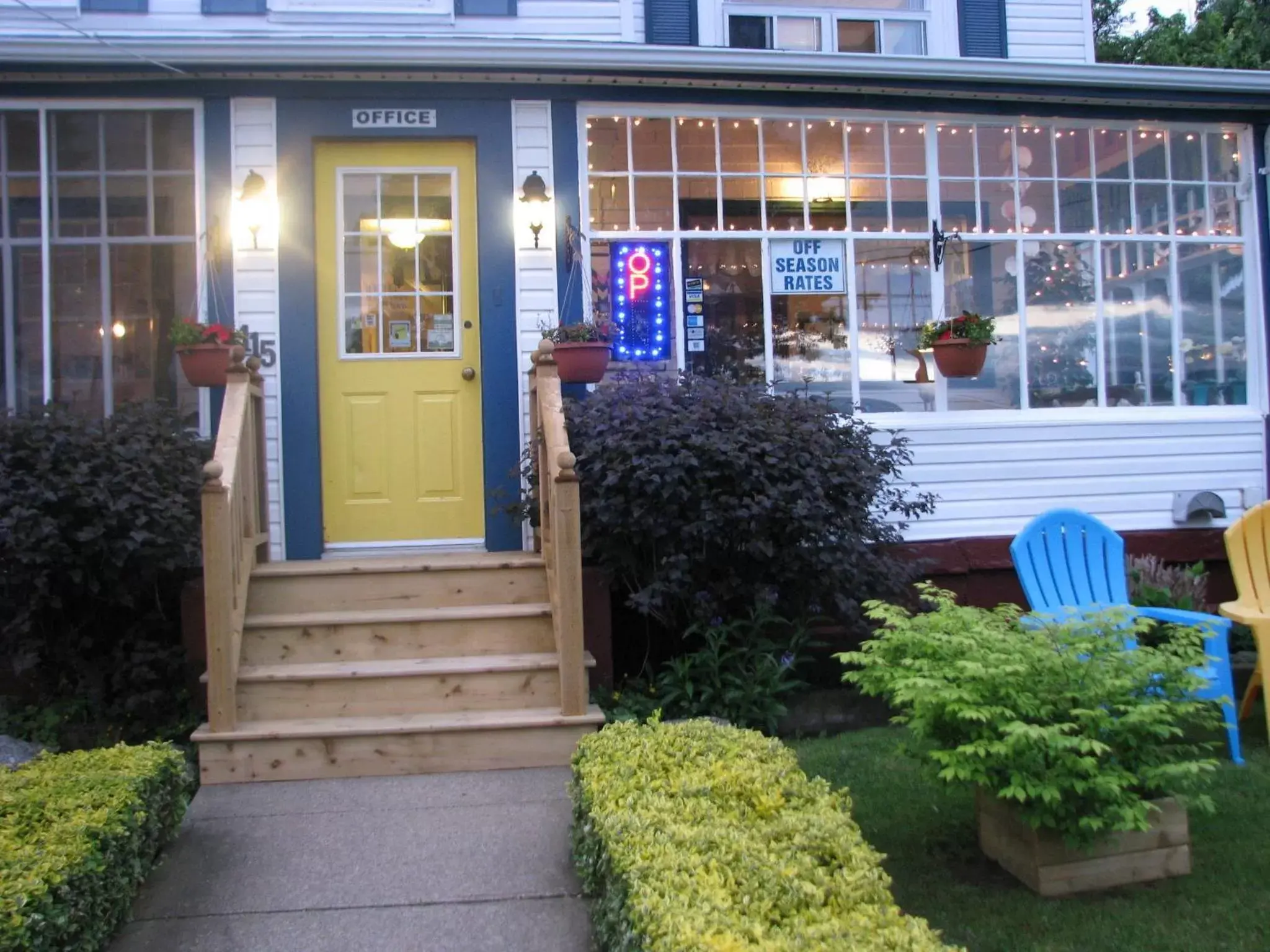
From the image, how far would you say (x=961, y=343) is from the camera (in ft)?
24.3

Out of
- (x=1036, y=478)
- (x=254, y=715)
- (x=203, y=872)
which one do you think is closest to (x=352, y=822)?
(x=203, y=872)

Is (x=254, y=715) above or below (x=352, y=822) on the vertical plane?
above

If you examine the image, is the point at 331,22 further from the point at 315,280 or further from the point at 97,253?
the point at 97,253

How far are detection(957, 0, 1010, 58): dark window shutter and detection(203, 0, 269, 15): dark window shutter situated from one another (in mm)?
4821

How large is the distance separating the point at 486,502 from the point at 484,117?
235cm

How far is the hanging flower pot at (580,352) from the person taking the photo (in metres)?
6.91

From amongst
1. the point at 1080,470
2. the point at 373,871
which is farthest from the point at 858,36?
the point at 373,871

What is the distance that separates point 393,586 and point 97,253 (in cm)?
295

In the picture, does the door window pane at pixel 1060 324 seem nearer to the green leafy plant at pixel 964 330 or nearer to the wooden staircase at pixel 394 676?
the green leafy plant at pixel 964 330

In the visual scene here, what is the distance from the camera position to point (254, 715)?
17.9 ft

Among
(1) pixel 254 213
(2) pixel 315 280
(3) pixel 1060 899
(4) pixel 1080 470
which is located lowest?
(3) pixel 1060 899

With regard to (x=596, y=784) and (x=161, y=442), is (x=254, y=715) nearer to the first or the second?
(x=161, y=442)

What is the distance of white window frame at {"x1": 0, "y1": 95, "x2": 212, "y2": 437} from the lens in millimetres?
7113

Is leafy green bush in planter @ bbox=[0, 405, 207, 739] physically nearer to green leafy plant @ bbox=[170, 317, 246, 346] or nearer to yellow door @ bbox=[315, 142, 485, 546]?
green leafy plant @ bbox=[170, 317, 246, 346]
